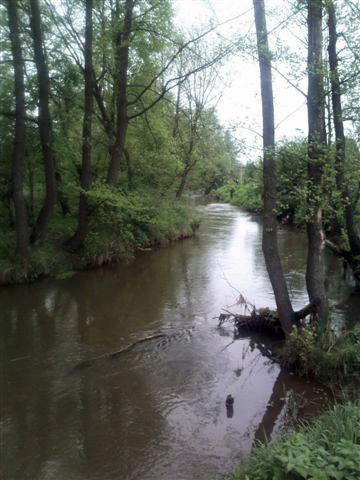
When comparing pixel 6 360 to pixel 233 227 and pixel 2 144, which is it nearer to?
pixel 2 144

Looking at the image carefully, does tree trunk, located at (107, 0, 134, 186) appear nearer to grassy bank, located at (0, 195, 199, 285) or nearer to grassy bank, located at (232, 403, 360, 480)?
grassy bank, located at (0, 195, 199, 285)

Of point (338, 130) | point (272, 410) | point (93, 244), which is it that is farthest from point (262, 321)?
point (93, 244)

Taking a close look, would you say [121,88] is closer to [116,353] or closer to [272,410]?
[116,353]

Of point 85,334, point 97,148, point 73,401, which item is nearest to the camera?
point 73,401

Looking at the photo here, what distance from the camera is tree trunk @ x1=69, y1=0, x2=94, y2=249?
14.4m

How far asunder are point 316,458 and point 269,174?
18.5 feet

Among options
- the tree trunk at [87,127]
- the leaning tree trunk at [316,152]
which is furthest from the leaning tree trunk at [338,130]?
the tree trunk at [87,127]

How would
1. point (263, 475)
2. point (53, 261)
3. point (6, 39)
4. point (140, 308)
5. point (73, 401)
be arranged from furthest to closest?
1. point (53, 261)
2. point (6, 39)
3. point (140, 308)
4. point (73, 401)
5. point (263, 475)

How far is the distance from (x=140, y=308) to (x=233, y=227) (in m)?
18.4

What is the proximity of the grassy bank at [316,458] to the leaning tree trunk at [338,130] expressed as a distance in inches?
180

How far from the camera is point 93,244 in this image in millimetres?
16297

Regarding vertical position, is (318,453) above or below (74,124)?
below

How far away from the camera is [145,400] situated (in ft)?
21.7

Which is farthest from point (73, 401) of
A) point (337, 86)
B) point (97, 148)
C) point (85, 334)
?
point (97, 148)
